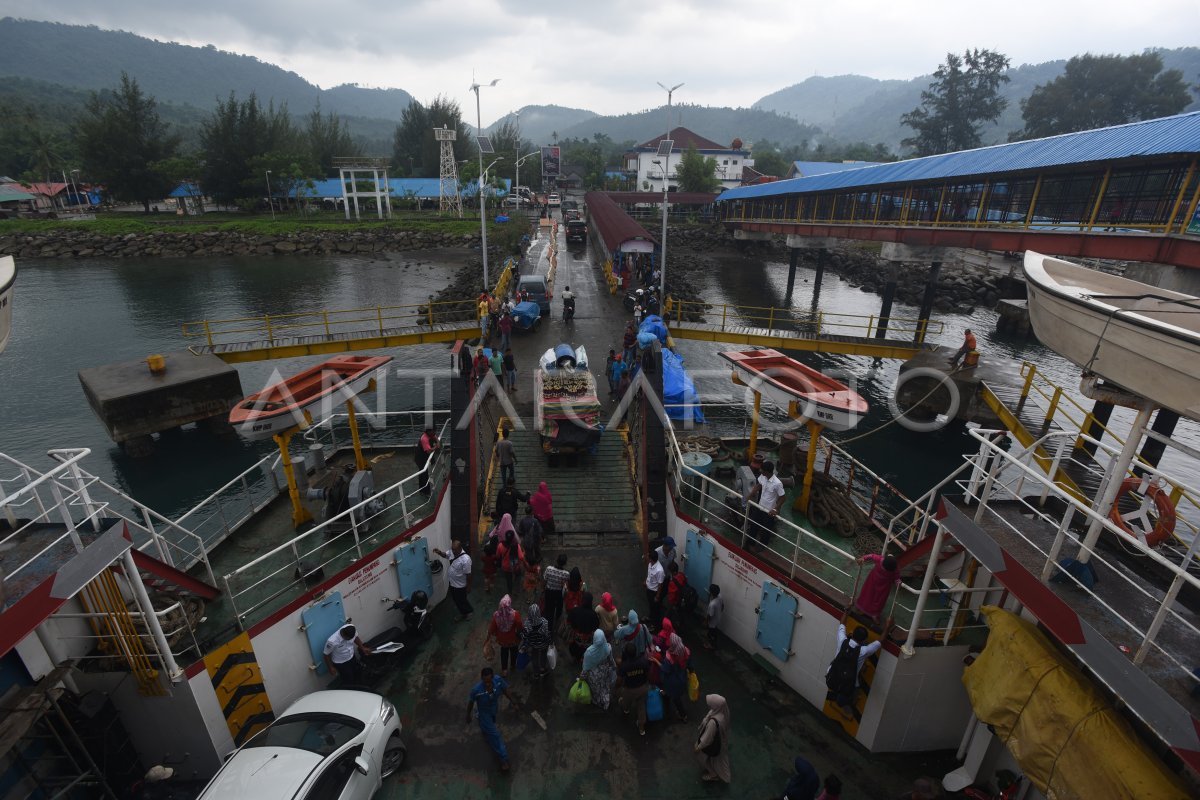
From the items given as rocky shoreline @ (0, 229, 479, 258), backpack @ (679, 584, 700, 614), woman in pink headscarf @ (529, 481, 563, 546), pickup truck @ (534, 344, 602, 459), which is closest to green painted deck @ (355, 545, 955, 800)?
backpack @ (679, 584, 700, 614)

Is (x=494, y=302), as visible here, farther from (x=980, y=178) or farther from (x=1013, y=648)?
(x=980, y=178)

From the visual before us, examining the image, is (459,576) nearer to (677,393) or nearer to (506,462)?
(506,462)

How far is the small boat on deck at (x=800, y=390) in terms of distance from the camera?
10.1 metres

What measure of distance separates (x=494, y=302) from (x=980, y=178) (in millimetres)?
21036

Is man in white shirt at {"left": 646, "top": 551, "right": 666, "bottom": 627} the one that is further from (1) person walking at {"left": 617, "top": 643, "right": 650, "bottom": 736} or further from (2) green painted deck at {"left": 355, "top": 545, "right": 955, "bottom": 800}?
Answer: (1) person walking at {"left": 617, "top": 643, "right": 650, "bottom": 736}

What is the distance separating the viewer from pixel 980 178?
23.6 m

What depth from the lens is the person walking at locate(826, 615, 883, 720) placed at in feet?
24.1

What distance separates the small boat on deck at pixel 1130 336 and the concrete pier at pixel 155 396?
22397mm

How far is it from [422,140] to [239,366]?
98300 mm

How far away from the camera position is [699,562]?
10.2 m

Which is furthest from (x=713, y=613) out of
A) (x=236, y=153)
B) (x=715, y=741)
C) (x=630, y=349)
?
(x=236, y=153)

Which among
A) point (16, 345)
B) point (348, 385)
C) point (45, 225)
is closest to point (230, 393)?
point (348, 385)

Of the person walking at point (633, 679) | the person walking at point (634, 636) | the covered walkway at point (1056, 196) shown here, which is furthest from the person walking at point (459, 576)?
the covered walkway at point (1056, 196)

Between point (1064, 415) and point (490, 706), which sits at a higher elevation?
point (490, 706)
